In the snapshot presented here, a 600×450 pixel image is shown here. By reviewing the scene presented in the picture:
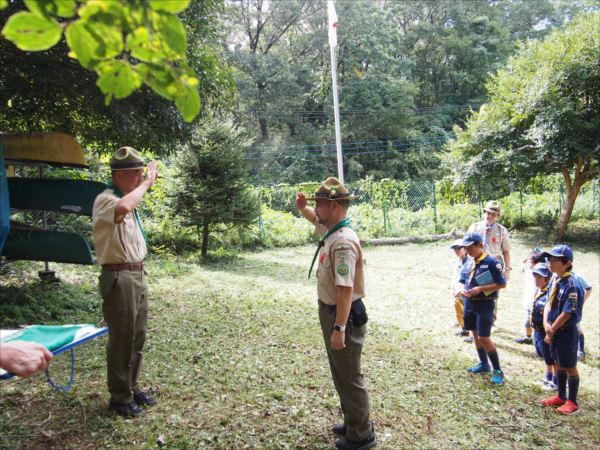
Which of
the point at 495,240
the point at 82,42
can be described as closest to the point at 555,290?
the point at 495,240

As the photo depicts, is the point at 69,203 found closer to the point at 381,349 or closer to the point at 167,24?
the point at 381,349

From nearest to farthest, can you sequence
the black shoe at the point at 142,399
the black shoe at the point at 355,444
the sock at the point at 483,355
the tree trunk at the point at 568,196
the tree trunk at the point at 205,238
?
the black shoe at the point at 355,444
the black shoe at the point at 142,399
the sock at the point at 483,355
the tree trunk at the point at 205,238
the tree trunk at the point at 568,196

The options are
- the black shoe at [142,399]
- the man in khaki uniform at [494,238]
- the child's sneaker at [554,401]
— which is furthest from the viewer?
the man in khaki uniform at [494,238]

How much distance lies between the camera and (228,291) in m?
8.05

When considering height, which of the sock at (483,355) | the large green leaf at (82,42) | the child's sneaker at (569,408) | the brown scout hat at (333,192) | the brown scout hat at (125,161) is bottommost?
the child's sneaker at (569,408)

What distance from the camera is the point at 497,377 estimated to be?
454 centimetres

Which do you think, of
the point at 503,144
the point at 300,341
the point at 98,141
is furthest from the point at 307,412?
the point at 503,144

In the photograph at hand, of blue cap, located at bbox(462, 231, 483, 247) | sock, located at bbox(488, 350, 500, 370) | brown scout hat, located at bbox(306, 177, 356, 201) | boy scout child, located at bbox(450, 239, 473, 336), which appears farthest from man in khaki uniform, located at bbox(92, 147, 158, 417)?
sock, located at bbox(488, 350, 500, 370)

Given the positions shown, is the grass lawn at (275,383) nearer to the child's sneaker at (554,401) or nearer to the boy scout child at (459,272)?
the child's sneaker at (554,401)

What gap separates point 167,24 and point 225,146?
10201mm

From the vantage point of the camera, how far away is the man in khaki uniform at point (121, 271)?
309cm

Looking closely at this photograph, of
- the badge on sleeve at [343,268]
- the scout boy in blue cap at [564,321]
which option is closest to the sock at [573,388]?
the scout boy in blue cap at [564,321]

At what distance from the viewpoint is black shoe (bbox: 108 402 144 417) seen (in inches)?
129

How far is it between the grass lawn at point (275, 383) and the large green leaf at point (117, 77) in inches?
105
